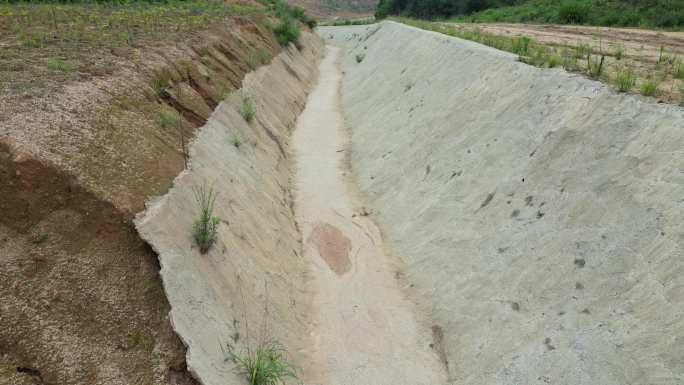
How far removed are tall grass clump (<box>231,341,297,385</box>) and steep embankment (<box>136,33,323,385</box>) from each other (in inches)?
4.2

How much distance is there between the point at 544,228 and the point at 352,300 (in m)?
3.58

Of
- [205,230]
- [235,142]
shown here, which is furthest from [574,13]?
[205,230]

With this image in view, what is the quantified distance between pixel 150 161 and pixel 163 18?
12.5 m

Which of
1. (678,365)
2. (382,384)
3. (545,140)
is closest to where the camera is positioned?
(678,365)

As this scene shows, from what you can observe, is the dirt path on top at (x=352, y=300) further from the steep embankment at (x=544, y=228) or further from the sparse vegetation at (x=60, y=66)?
the sparse vegetation at (x=60, y=66)

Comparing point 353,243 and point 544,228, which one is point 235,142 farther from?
point 544,228

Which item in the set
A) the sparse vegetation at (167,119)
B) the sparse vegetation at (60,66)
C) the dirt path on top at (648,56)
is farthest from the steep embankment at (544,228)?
the sparse vegetation at (60,66)

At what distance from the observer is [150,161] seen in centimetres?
685

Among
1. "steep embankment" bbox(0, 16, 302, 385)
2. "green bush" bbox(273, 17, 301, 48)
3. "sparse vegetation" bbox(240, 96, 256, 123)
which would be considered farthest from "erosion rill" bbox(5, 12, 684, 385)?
"green bush" bbox(273, 17, 301, 48)

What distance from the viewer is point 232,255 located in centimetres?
693

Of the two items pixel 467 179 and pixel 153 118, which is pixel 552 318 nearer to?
pixel 467 179

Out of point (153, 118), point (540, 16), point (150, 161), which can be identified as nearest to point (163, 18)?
point (153, 118)

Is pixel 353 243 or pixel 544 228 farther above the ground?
pixel 544 228

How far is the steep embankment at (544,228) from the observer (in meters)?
5.09
